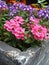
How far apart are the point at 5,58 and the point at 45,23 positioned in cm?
82

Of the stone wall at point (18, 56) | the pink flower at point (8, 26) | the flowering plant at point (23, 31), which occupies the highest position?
the pink flower at point (8, 26)

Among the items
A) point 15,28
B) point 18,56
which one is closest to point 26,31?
point 15,28

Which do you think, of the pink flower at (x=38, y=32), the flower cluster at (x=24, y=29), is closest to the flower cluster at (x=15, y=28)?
the flower cluster at (x=24, y=29)

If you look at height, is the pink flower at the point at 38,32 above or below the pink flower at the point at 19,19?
below

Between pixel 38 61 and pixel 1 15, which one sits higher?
pixel 1 15

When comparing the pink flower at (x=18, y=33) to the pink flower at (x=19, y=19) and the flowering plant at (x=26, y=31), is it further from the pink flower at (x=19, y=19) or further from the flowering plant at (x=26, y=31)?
the pink flower at (x=19, y=19)

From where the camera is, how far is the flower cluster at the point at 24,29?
2.76 metres

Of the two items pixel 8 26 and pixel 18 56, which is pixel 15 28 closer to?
pixel 8 26

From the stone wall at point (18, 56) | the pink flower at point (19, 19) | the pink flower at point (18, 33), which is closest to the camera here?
the stone wall at point (18, 56)

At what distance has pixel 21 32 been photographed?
2770 millimetres

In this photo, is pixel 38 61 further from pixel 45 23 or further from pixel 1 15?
pixel 1 15

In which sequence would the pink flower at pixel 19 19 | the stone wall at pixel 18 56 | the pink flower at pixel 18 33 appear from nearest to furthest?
the stone wall at pixel 18 56 < the pink flower at pixel 18 33 < the pink flower at pixel 19 19

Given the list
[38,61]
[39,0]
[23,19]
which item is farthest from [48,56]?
[39,0]

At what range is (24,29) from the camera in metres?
2.86
